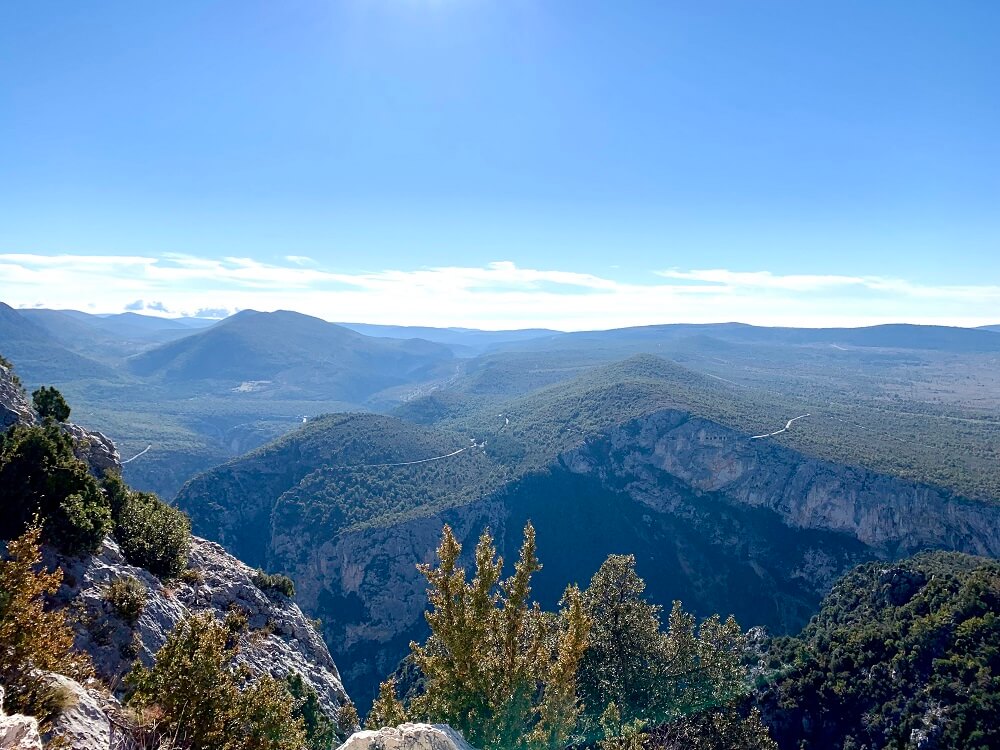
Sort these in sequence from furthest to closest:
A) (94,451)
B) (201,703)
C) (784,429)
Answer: (784,429), (94,451), (201,703)

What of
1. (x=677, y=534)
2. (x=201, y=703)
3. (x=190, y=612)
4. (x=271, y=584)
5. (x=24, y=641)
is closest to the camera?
(x=24, y=641)

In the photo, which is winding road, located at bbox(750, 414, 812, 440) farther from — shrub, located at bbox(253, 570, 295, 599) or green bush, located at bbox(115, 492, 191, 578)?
green bush, located at bbox(115, 492, 191, 578)

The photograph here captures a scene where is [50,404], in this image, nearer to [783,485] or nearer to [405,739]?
[405,739]

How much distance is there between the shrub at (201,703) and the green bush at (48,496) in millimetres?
12100

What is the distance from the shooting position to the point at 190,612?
2400 cm

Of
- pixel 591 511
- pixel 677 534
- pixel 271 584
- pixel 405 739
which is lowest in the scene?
pixel 677 534

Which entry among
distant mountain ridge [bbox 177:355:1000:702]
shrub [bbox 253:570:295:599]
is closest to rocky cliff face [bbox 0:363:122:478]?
shrub [bbox 253:570:295:599]

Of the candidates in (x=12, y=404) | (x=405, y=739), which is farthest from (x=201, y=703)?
(x=12, y=404)

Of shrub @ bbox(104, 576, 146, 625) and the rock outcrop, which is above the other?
the rock outcrop

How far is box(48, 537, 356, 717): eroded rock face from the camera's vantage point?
63.5 feet

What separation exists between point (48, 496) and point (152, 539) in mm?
6923

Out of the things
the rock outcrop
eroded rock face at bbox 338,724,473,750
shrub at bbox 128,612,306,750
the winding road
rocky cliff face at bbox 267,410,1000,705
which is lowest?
rocky cliff face at bbox 267,410,1000,705

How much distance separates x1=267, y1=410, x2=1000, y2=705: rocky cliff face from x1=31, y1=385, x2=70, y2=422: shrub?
273ft

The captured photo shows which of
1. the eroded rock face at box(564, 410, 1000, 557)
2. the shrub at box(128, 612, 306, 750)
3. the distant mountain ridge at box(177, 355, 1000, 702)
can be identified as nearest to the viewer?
the shrub at box(128, 612, 306, 750)
